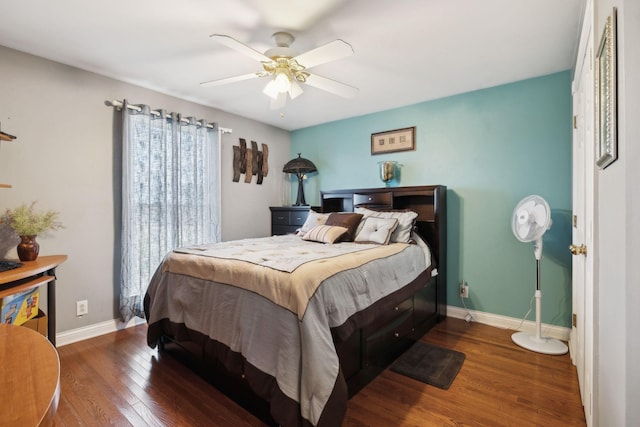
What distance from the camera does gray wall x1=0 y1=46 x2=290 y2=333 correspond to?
7.84 ft

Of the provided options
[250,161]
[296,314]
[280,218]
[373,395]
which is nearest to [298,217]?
[280,218]

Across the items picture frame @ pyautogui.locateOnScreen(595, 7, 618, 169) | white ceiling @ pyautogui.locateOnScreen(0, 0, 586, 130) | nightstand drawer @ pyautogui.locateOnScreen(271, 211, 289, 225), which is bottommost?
nightstand drawer @ pyautogui.locateOnScreen(271, 211, 289, 225)

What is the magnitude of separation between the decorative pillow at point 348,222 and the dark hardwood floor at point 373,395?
129cm

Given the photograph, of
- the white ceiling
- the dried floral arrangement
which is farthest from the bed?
the white ceiling

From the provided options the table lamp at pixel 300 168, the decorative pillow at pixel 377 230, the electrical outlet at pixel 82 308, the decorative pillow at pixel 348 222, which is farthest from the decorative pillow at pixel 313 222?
the electrical outlet at pixel 82 308

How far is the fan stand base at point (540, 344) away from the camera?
2.47 metres

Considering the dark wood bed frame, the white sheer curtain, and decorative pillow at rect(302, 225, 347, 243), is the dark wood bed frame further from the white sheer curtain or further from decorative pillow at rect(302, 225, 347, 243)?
the white sheer curtain

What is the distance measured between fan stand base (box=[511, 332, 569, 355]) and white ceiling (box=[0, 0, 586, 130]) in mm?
2408

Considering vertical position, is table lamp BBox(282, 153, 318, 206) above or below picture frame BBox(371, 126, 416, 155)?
below

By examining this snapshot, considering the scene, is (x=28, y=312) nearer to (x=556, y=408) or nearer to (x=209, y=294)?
(x=209, y=294)

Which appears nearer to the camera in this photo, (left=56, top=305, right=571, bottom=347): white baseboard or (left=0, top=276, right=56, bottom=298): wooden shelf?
(left=0, top=276, right=56, bottom=298): wooden shelf

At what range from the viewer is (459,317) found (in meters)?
3.29

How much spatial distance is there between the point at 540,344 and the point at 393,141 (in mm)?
2544

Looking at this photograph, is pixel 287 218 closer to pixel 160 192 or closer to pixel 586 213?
pixel 160 192
